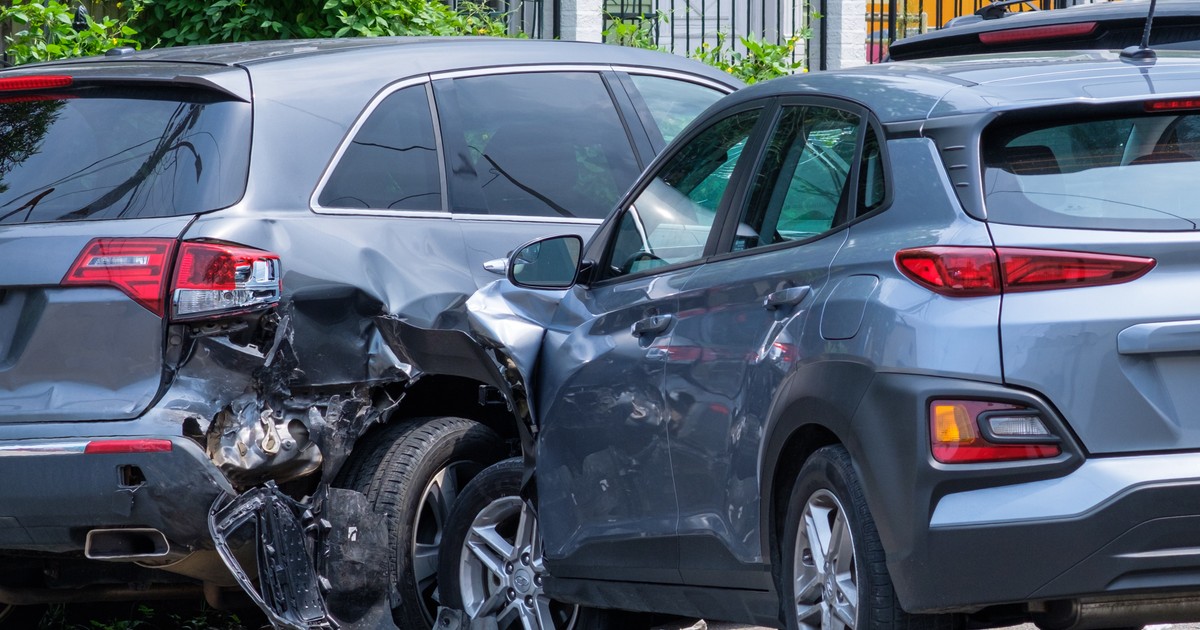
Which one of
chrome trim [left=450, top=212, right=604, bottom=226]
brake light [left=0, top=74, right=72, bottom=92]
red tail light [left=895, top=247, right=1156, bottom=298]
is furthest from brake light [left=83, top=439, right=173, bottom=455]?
red tail light [left=895, top=247, right=1156, bottom=298]

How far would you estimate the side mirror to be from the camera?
17.5 feet

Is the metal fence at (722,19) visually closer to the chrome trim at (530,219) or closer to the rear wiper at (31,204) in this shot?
the chrome trim at (530,219)

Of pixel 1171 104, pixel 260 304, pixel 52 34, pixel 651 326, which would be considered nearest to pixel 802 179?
pixel 651 326

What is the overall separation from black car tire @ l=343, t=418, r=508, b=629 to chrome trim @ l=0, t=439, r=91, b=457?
1000mm

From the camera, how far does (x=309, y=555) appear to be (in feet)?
17.3

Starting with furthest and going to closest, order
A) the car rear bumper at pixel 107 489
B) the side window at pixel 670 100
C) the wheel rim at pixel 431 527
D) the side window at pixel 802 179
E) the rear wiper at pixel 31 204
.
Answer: the side window at pixel 670 100 < the wheel rim at pixel 431 527 < the rear wiper at pixel 31 204 < the car rear bumper at pixel 107 489 < the side window at pixel 802 179

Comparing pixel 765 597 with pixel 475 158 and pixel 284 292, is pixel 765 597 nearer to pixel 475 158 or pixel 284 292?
pixel 284 292

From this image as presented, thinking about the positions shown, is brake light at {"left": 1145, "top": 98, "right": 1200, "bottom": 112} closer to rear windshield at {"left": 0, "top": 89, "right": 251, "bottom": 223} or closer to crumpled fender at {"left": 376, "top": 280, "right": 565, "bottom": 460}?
crumpled fender at {"left": 376, "top": 280, "right": 565, "bottom": 460}

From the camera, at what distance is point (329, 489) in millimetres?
5328

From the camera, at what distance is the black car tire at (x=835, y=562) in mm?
3574

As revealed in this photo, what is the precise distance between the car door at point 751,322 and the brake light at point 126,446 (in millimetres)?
1474

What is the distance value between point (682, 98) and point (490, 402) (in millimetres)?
1558

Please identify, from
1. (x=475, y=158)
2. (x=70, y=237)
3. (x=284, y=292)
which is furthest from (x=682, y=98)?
A: (x=70, y=237)

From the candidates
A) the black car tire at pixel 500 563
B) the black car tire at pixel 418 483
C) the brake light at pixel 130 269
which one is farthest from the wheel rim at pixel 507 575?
the brake light at pixel 130 269
